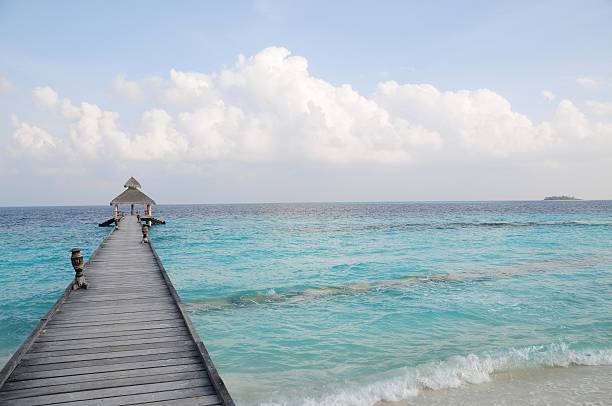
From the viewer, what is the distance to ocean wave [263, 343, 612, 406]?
23.7 feet

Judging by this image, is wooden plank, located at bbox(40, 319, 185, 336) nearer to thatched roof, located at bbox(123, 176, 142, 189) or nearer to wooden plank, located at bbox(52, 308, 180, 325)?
wooden plank, located at bbox(52, 308, 180, 325)

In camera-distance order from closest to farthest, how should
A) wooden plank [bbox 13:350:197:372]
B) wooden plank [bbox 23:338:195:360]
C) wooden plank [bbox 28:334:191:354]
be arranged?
wooden plank [bbox 13:350:197:372] < wooden plank [bbox 23:338:195:360] < wooden plank [bbox 28:334:191:354]

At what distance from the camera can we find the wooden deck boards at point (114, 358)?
4.61m

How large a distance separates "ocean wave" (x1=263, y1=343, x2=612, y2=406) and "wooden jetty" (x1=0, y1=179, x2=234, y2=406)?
2.51 meters

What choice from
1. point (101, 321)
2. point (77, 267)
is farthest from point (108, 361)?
point (77, 267)

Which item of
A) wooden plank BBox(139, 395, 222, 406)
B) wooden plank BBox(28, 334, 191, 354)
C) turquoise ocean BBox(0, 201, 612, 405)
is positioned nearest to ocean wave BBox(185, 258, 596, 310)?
turquoise ocean BBox(0, 201, 612, 405)

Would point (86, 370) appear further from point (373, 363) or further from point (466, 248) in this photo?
point (466, 248)

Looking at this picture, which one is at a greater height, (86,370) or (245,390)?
(86,370)

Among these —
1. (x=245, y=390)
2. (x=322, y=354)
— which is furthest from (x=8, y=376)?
(x=322, y=354)

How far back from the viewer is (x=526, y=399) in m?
→ 7.00

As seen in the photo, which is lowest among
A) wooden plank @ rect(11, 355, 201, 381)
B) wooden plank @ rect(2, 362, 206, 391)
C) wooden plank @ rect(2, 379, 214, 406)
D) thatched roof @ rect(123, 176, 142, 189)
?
wooden plank @ rect(2, 379, 214, 406)

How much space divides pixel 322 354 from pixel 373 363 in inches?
50.3

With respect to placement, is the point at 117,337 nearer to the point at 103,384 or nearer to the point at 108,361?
the point at 108,361

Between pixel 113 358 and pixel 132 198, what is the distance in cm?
3507
